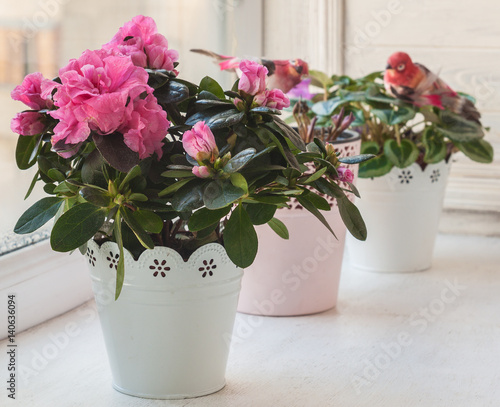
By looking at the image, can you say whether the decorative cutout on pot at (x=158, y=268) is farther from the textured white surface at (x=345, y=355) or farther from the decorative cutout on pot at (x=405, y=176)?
the decorative cutout on pot at (x=405, y=176)

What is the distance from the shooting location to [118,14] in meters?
1.38

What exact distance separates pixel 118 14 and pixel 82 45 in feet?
0.37

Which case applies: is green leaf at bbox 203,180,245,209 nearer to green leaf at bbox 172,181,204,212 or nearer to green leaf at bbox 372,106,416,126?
green leaf at bbox 172,181,204,212

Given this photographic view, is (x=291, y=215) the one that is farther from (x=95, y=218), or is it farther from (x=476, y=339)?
(x=95, y=218)

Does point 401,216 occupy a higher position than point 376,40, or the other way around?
point 376,40

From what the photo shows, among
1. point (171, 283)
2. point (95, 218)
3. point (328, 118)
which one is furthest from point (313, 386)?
point (328, 118)

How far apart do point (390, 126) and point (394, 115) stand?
0.11 metres

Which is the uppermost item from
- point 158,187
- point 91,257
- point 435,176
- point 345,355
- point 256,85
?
point 256,85

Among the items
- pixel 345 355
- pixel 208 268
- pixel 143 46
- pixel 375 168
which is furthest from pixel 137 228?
pixel 375 168

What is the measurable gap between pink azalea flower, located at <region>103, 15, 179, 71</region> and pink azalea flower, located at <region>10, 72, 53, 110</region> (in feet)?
0.29

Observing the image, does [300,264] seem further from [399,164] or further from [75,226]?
[75,226]

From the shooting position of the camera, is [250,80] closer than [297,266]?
Yes

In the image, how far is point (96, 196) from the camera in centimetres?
81

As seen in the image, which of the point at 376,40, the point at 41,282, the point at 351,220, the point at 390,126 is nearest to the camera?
the point at 351,220
